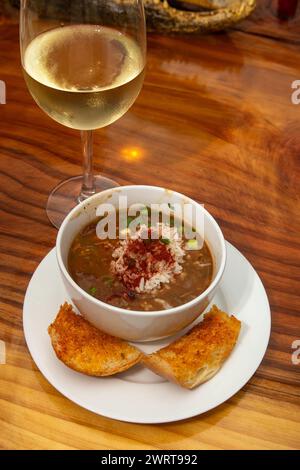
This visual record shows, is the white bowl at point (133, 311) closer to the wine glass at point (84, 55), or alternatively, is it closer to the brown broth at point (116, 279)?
the brown broth at point (116, 279)

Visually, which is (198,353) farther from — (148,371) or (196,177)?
(196,177)

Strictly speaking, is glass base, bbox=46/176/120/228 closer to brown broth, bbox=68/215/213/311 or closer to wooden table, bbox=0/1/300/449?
wooden table, bbox=0/1/300/449

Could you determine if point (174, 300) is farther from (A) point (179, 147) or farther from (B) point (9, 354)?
(A) point (179, 147)

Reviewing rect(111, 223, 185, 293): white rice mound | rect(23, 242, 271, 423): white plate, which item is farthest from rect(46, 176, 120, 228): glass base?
rect(111, 223, 185, 293): white rice mound

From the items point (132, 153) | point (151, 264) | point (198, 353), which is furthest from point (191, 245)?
point (132, 153)

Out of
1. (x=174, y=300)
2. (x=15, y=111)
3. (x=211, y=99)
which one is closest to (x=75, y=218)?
(x=174, y=300)
